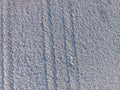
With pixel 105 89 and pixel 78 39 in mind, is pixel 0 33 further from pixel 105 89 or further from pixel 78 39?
pixel 105 89

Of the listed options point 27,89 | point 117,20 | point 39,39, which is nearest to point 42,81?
point 27,89

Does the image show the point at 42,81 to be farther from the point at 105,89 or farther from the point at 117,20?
the point at 117,20

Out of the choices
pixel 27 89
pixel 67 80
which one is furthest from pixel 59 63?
pixel 27 89

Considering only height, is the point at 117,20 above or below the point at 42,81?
above

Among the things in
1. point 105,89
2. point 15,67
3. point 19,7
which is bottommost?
point 105,89
